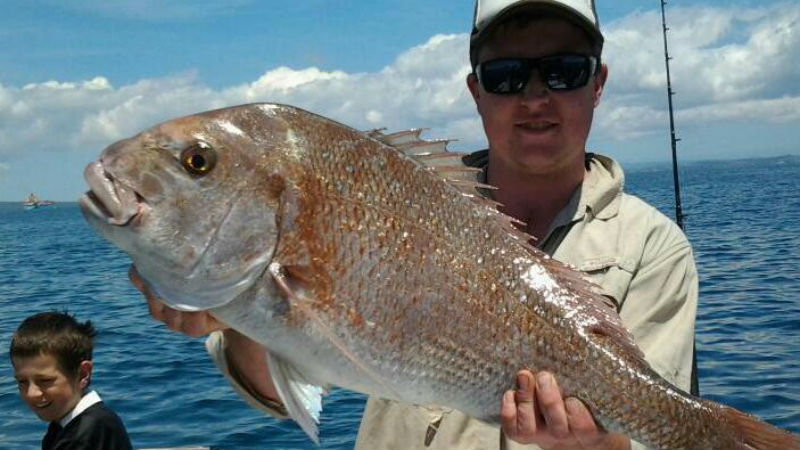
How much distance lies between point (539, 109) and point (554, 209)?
451mm

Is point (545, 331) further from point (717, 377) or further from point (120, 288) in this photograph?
point (120, 288)

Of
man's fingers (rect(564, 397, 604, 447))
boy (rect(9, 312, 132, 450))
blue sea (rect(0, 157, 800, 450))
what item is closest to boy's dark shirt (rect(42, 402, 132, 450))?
boy (rect(9, 312, 132, 450))

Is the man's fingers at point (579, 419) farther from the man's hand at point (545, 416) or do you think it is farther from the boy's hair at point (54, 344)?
the boy's hair at point (54, 344)

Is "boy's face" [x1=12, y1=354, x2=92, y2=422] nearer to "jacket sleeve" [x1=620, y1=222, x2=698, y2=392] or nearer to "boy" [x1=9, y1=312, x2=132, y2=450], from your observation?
"boy" [x1=9, y1=312, x2=132, y2=450]

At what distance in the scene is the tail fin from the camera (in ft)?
8.18

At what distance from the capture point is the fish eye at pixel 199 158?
7.41 feet

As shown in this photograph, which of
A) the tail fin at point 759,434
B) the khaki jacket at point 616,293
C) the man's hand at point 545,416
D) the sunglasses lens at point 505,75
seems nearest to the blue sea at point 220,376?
the khaki jacket at point 616,293

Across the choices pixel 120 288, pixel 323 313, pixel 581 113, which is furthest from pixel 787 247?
pixel 323 313

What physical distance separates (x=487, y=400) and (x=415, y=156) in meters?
0.82

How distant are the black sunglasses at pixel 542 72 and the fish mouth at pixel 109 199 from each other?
5.11 ft

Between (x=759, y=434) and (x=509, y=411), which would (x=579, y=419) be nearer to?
(x=509, y=411)

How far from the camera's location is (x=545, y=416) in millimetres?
2463

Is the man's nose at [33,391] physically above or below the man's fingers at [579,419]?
below

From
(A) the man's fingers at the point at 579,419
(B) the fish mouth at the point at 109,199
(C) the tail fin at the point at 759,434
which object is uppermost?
(B) the fish mouth at the point at 109,199
